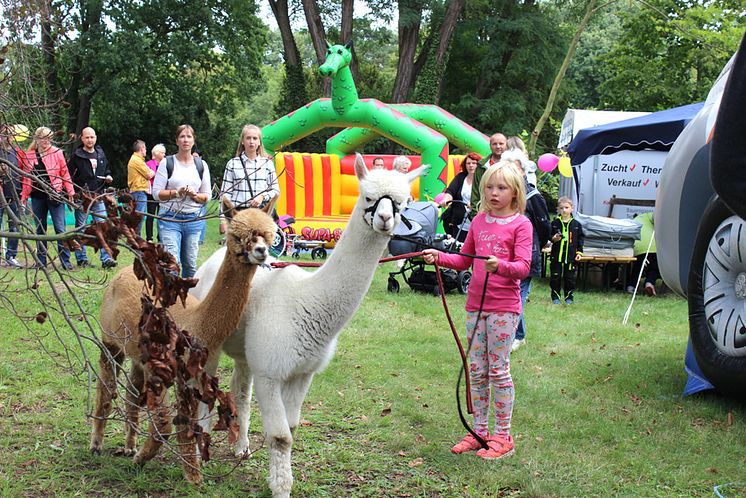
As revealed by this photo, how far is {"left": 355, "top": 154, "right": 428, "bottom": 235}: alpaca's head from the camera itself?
3.64m

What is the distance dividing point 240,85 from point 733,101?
1155 inches

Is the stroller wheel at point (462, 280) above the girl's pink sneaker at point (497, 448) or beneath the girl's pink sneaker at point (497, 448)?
above

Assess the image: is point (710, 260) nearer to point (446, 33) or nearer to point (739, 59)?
point (739, 59)

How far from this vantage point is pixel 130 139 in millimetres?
28422

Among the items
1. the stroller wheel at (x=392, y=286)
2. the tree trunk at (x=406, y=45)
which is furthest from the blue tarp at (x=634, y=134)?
the tree trunk at (x=406, y=45)

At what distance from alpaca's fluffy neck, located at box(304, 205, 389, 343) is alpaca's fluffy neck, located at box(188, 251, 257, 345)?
0.37 meters

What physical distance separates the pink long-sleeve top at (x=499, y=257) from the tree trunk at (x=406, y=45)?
22.0 meters

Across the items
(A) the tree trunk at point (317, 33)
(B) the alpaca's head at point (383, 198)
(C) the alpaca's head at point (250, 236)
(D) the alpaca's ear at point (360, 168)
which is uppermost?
(A) the tree trunk at point (317, 33)

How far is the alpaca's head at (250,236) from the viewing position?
3.52m

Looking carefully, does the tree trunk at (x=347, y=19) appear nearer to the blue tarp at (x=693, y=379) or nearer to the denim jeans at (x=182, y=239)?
the denim jeans at (x=182, y=239)

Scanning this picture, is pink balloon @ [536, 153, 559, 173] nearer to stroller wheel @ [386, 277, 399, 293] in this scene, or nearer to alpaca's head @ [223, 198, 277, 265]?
stroller wheel @ [386, 277, 399, 293]

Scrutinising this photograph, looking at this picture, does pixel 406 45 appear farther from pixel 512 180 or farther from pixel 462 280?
pixel 512 180

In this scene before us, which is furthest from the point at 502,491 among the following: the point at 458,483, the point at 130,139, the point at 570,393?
the point at 130,139

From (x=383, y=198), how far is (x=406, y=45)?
23932 millimetres
